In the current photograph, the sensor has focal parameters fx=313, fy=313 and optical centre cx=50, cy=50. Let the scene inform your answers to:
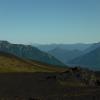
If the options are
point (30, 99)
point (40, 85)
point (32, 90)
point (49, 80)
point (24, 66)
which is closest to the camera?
point (30, 99)

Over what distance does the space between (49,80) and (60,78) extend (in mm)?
2786

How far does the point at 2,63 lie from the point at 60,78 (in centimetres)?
10426

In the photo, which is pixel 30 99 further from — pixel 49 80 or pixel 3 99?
pixel 49 80

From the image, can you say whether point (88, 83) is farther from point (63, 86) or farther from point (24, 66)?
point (24, 66)

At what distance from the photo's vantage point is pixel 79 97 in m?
49.6

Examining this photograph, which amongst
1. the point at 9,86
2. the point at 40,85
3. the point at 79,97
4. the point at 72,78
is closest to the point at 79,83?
the point at 72,78

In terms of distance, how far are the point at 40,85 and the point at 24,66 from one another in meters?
96.3

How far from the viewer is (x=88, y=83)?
77.2m

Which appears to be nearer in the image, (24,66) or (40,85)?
(40,85)

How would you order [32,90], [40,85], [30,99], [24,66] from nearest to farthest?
1. [30,99]
2. [32,90]
3. [40,85]
4. [24,66]

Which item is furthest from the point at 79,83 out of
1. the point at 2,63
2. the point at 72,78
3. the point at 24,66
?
the point at 2,63

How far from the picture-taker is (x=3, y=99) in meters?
51.9

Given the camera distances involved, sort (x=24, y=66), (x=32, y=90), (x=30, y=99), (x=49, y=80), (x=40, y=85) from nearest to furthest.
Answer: (x=30, y=99) → (x=32, y=90) → (x=40, y=85) → (x=49, y=80) → (x=24, y=66)

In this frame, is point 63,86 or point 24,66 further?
point 24,66
